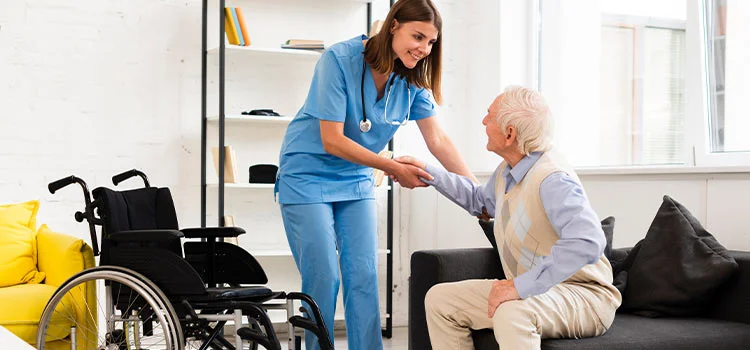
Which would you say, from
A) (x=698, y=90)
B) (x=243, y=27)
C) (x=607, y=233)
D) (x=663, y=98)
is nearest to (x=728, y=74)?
(x=698, y=90)

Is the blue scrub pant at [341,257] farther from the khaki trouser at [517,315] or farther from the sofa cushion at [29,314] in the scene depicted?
the sofa cushion at [29,314]

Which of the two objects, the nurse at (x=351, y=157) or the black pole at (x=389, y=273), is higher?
the nurse at (x=351, y=157)

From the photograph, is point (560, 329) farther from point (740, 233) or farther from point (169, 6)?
point (169, 6)

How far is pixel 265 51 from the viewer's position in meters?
4.36

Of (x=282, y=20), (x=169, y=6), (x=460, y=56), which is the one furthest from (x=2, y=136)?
(x=460, y=56)

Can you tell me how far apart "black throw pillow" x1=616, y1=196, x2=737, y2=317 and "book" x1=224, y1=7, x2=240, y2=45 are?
88.9 inches

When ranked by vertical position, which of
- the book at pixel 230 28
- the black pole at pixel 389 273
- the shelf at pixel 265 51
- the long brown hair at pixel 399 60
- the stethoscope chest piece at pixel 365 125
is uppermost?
the book at pixel 230 28

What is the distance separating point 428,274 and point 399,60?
0.69 meters

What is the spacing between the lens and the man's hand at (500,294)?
88.1 inches

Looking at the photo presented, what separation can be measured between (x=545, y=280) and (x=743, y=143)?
1.60 metres

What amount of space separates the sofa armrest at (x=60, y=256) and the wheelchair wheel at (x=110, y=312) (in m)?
0.12

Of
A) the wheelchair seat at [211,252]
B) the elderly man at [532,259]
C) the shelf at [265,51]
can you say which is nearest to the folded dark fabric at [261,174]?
the shelf at [265,51]

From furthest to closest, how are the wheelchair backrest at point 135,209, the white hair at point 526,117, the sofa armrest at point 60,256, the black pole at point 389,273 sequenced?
the black pole at point 389,273, the sofa armrest at point 60,256, the wheelchair backrest at point 135,209, the white hair at point 526,117

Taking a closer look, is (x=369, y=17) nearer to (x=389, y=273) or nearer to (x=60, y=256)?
(x=389, y=273)
